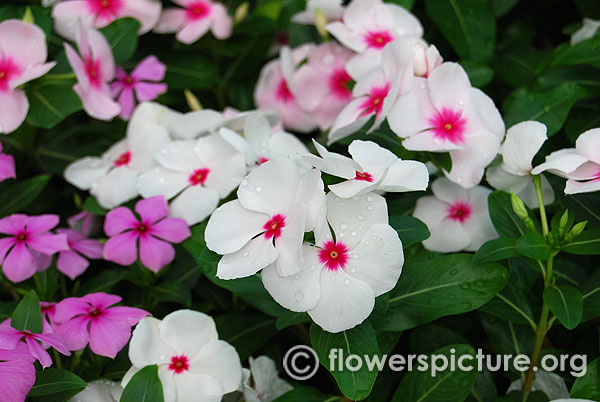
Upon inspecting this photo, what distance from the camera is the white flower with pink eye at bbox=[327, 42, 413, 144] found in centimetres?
127

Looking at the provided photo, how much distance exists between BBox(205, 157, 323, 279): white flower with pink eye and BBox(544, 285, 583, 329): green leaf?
44 cm

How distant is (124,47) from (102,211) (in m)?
0.44

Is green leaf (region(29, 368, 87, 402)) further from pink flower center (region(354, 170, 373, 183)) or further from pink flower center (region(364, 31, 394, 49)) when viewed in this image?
pink flower center (region(364, 31, 394, 49))

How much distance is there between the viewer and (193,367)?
1175mm

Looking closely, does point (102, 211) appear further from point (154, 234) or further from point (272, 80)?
point (272, 80)

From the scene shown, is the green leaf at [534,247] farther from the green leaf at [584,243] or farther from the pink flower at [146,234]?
the pink flower at [146,234]

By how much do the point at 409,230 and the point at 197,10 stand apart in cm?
97

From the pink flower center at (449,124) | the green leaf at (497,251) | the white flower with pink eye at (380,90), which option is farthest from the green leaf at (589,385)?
the white flower with pink eye at (380,90)

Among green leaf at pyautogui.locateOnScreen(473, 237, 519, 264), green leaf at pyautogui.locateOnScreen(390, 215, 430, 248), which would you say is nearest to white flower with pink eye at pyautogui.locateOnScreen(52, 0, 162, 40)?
green leaf at pyautogui.locateOnScreen(390, 215, 430, 248)

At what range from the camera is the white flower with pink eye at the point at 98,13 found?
5.37ft

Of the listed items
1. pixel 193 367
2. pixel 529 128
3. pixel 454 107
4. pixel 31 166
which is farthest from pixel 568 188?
pixel 31 166

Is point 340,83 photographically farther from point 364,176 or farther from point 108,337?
point 108,337

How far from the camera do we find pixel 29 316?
1.16 m

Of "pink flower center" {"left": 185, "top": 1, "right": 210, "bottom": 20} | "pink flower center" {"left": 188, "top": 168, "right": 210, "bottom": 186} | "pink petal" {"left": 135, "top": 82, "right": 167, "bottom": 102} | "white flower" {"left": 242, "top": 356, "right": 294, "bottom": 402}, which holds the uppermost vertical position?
"pink flower center" {"left": 185, "top": 1, "right": 210, "bottom": 20}
